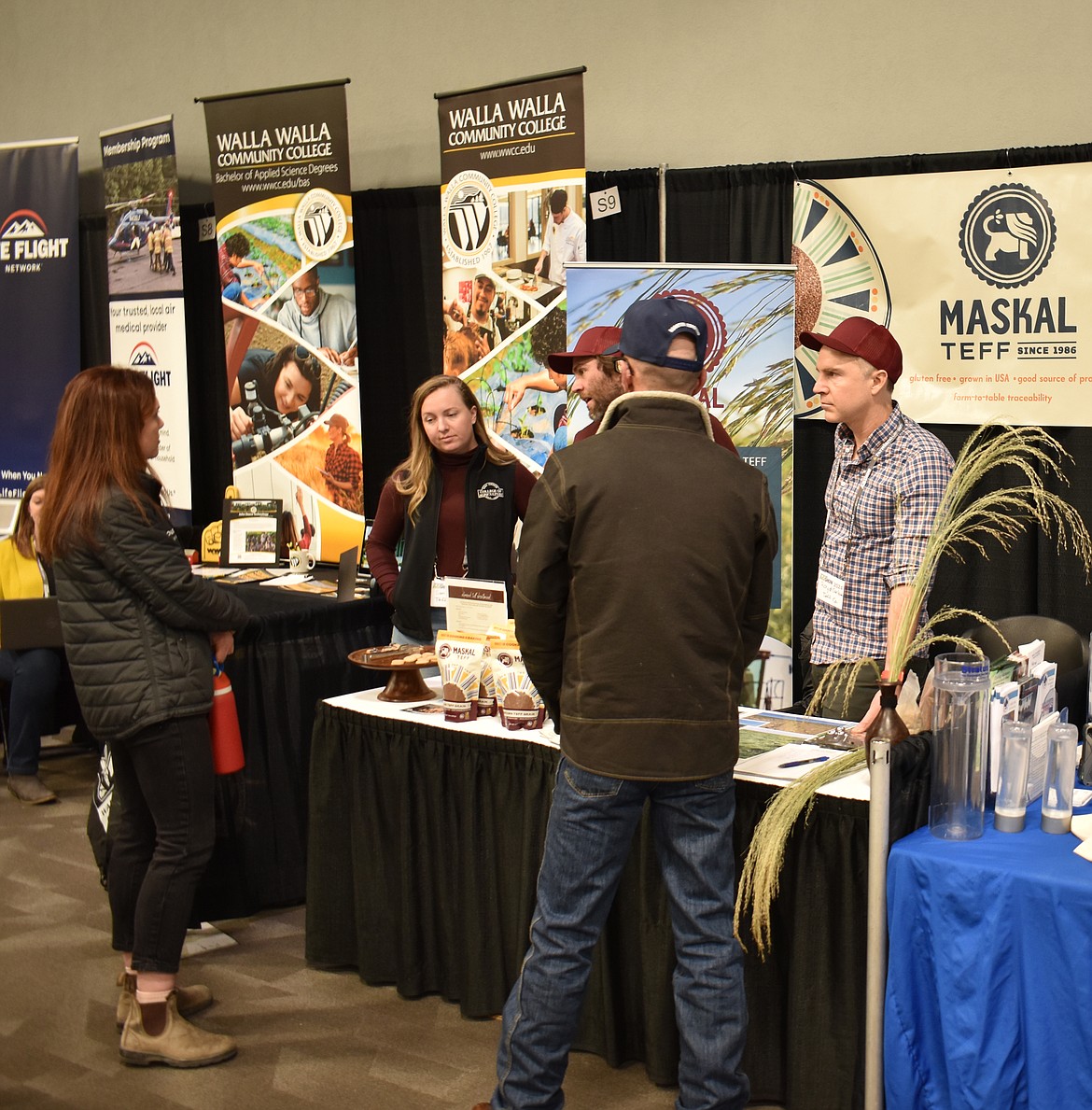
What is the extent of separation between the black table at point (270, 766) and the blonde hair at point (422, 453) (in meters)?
0.58

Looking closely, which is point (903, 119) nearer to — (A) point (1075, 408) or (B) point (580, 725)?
(A) point (1075, 408)

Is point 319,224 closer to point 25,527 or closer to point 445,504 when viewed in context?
point 25,527

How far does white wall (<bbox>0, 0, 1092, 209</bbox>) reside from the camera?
174 inches

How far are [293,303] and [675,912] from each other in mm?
3763

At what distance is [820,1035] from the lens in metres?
2.37

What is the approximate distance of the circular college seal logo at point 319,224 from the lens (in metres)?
5.17

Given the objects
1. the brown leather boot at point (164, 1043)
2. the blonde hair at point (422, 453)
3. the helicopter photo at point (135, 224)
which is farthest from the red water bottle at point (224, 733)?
the helicopter photo at point (135, 224)

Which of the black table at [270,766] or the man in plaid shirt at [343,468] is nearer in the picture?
the black table at [270,766]

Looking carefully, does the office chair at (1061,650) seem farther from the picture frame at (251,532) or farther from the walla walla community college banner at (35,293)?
the walla walla community college banner at (35,293)

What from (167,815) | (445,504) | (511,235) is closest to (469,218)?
(511,235)

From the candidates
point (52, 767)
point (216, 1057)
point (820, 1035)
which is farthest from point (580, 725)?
point (52, 767)

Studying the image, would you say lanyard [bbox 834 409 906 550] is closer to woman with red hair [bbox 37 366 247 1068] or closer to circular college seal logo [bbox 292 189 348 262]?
woman with red hair [bbox 37 366 247 1068]

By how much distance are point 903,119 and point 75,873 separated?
3.79 meters

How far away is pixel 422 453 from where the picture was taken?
357cm
